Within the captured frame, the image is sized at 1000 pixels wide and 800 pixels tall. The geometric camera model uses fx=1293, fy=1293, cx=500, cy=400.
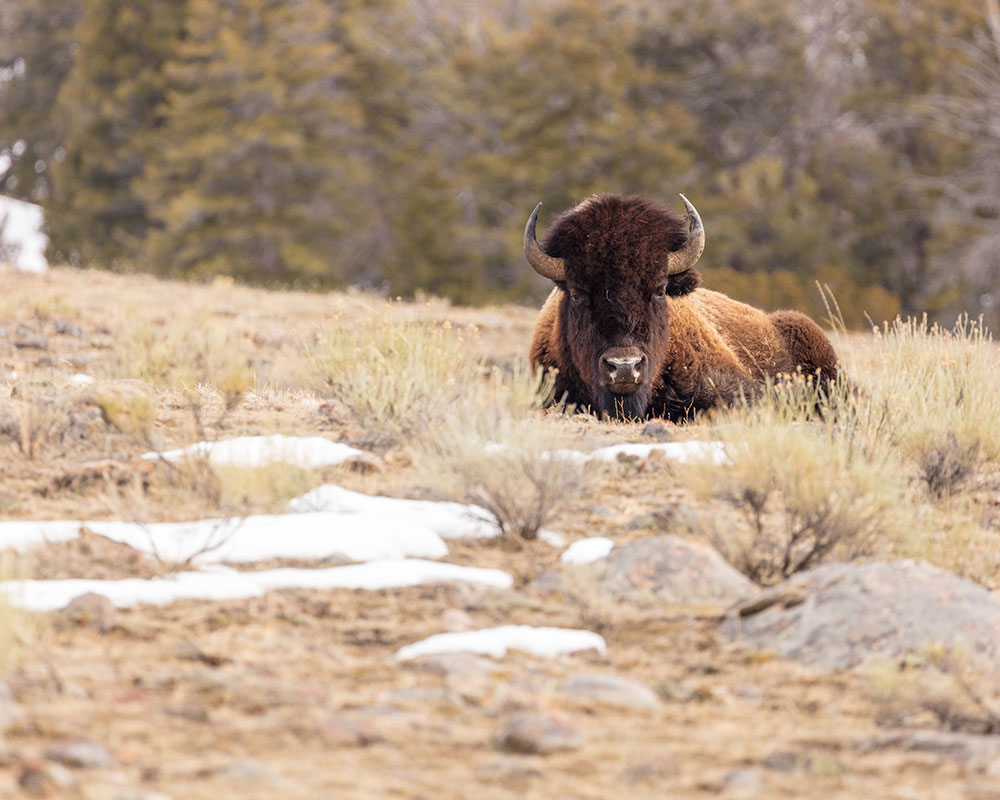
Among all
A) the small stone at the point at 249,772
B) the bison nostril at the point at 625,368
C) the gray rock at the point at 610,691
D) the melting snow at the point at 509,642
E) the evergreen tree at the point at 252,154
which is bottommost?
the evergreen tree at the point at 252,154

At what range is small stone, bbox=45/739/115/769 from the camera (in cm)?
341

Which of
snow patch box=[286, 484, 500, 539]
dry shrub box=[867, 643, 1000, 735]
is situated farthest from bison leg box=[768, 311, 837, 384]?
→ dry shrub box=[867, 643, 1000, 735]

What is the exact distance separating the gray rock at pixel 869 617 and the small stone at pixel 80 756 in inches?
91.7

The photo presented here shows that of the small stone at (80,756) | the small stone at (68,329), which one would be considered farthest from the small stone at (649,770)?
the small stone at (68,329)

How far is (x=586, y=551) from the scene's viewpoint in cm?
550

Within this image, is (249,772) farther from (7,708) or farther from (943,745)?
(943,745)

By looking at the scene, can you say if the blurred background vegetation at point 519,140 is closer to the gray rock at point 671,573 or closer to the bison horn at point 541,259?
the bison horn at point 541,259

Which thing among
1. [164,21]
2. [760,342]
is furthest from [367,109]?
[760,342]

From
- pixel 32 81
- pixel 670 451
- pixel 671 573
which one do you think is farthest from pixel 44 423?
pixel 32 81

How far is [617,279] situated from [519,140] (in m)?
28.4

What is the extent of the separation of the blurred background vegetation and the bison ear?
21.2 m

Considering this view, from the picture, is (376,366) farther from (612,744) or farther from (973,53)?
(973,53)

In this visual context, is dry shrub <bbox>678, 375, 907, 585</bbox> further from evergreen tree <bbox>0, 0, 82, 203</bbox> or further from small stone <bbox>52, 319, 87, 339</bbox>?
evergreen tree <bbox>0, 0, 82, 203</bbox>

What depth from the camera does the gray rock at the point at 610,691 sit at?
4.11 meters
